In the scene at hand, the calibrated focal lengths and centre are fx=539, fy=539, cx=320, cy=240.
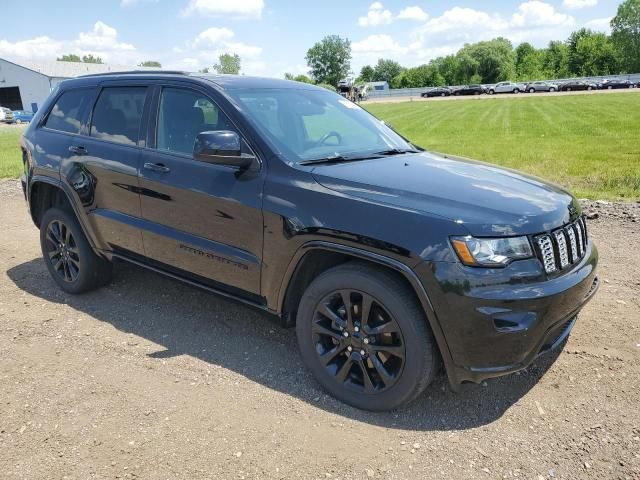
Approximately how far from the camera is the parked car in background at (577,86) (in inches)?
2494

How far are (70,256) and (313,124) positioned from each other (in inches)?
102

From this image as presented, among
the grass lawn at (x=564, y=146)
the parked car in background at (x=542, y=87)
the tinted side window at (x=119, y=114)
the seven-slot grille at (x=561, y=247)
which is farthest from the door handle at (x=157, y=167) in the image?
the parked car in background at (x=542, y=87)

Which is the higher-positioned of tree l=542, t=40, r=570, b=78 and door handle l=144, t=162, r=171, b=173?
tree l=542, t=40, r=570, b=78

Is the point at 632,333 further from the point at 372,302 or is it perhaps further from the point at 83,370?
the point at 83,370

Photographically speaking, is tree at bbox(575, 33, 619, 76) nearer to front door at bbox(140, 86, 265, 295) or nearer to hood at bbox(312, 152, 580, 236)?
hood at bbox(312, 152, 580, 236)

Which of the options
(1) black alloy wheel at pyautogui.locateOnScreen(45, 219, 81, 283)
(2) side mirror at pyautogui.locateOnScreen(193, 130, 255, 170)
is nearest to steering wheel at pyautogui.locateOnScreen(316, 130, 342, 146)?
(2) side mirror at pyautogui.locateOnScreen(193, 130, 255, 170)

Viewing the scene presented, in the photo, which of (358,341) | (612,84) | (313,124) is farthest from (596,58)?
(358,341)

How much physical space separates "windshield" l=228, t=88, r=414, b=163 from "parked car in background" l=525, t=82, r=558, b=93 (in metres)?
71.1

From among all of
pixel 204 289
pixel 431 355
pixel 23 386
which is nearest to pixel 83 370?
pixel 23 386

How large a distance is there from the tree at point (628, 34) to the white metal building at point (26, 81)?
84.0 metres

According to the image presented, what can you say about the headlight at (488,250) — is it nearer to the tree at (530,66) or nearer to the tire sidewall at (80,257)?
the tire sidewall at (80,257)

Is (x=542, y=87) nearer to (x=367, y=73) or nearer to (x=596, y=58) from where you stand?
(x=596, y=58)

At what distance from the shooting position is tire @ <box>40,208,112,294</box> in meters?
4.67

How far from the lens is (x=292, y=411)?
3.12 meters
